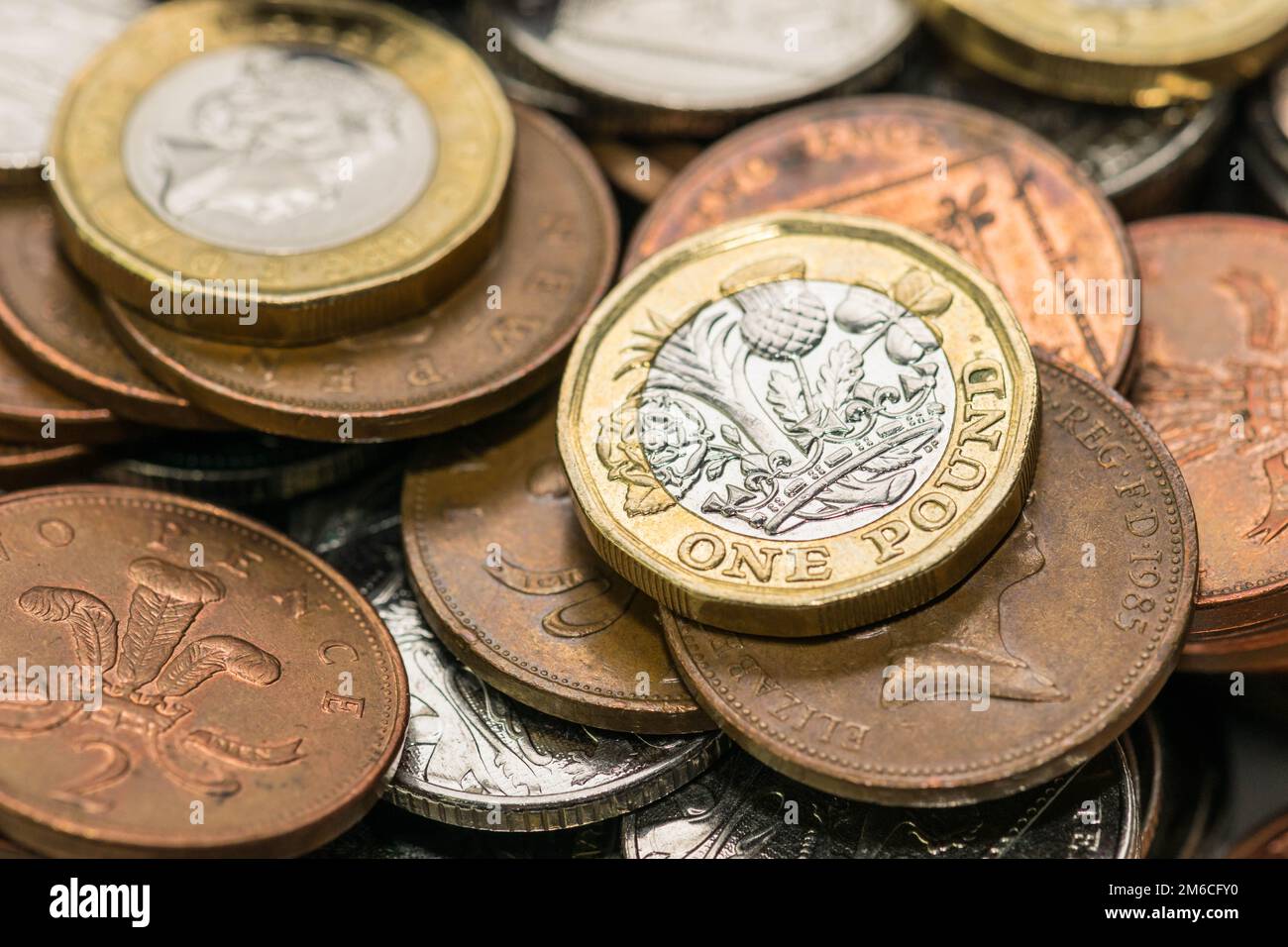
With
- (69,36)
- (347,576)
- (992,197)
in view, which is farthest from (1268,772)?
(69,36)

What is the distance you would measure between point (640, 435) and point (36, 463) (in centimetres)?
176

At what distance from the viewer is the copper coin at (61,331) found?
149 inches

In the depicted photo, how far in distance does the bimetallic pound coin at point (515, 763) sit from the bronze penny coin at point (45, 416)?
114 cm

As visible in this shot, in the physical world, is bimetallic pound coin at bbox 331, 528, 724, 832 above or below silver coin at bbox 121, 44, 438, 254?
below

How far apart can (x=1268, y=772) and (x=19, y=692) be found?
Answer: 320cm

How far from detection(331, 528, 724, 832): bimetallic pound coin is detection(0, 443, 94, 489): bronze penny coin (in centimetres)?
118

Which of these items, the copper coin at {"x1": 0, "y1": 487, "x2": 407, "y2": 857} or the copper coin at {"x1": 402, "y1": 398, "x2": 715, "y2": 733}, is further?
the copper coin at {"x1": 402, "y1": 398, "x2": 715, "y2": 733}

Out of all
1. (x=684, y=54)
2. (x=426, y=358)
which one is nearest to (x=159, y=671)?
(x=426, y=358)

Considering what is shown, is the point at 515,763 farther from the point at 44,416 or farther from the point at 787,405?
the point at 44,416

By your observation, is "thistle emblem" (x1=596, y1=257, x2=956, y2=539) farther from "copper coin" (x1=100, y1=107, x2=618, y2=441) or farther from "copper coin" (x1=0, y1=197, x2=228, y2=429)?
"copper coin" (x1=0, y1=197, x2=228, y2=429)

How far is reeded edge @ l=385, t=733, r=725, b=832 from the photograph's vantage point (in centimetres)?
339

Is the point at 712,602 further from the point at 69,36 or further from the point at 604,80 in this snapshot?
the point at 69,36

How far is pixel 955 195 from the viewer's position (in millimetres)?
4188

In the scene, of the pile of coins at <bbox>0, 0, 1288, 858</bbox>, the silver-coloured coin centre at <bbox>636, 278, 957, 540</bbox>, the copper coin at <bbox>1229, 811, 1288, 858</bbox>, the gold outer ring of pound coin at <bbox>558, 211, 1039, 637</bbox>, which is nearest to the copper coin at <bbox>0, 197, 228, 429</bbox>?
the pile of coins at <bbox>0, 0, 1288, 858</bbox>
